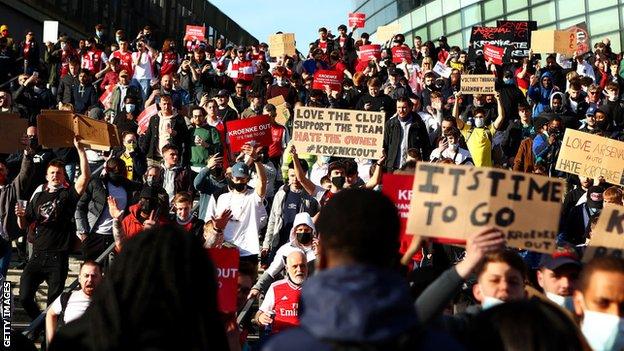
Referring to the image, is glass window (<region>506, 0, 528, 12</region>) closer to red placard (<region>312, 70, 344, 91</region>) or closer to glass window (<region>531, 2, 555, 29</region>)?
glass window (<region>531, 2, 555, 29</region>)

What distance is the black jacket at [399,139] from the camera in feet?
47.8

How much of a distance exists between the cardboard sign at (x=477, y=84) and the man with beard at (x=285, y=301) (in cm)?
932

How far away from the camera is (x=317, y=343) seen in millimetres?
2820

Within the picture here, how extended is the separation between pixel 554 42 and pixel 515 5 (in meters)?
18.1

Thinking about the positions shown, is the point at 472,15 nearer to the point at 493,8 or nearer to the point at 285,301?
the point at 493,8

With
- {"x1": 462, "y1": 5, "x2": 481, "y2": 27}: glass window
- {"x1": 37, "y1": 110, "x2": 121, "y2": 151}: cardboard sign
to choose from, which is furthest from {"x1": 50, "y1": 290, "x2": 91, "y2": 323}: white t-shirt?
{"x1": 462, "y1": 5, "x2": 481, "y2": 27}: glass window

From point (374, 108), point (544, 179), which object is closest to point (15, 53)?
point (374, 108)

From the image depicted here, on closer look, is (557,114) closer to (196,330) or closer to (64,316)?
(64,316)

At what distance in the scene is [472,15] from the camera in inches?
1694

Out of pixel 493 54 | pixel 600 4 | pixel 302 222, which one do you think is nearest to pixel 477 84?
pixel 493 54

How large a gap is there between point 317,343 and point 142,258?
2.68 feet

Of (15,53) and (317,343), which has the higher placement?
(15,53)

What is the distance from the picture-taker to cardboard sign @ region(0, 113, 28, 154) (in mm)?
11773

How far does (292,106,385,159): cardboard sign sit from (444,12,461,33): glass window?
32533mm
